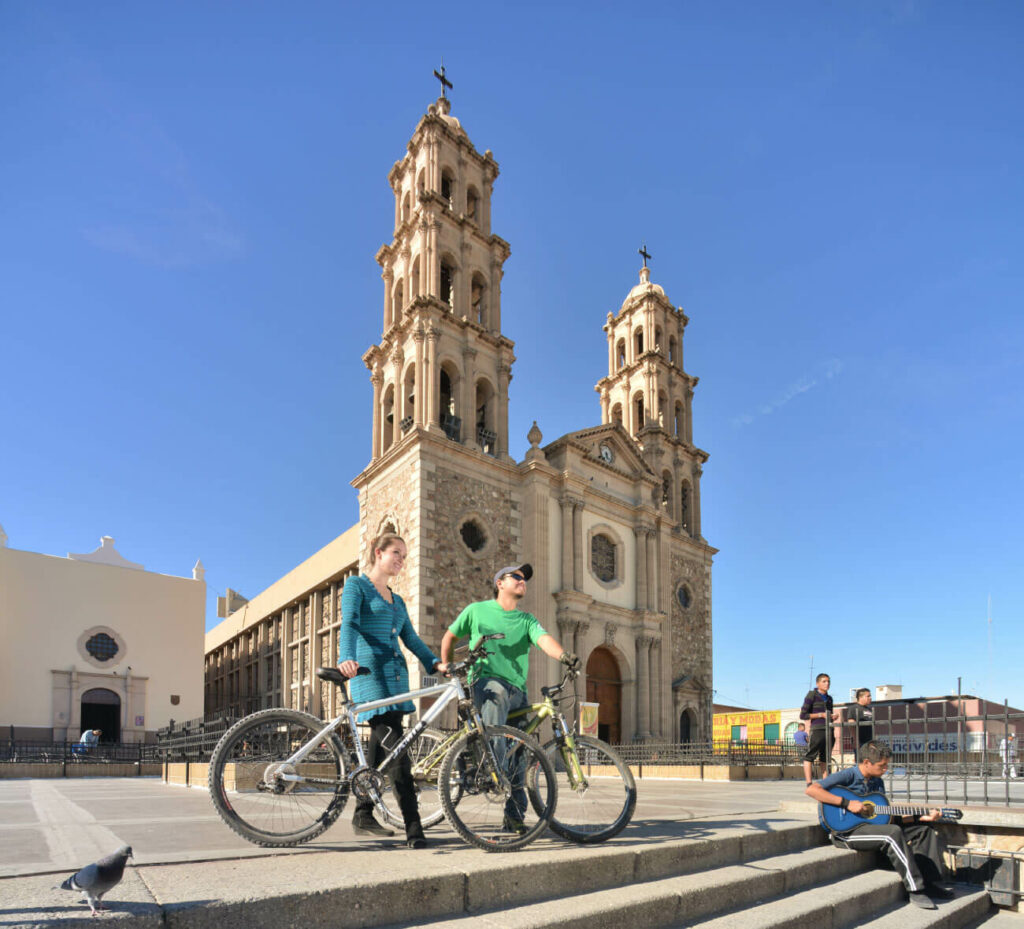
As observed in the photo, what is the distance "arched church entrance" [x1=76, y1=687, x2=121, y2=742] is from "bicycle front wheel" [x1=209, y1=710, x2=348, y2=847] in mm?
28219

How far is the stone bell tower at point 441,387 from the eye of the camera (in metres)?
21.4

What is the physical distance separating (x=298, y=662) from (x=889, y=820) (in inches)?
1170

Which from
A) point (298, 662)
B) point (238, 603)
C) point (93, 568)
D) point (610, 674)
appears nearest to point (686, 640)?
point (610, 674)

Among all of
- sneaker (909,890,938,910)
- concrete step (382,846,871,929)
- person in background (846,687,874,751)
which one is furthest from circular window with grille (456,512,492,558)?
concrete step (382,846,871,929)

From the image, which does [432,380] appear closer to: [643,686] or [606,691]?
[606,691]

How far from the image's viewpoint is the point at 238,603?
53656 millimetres

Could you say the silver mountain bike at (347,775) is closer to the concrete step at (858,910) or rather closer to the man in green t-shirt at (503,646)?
the man in green t-shirt at (503,646)

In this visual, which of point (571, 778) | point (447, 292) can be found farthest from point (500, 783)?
point (447, 292)

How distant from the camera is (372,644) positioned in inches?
183

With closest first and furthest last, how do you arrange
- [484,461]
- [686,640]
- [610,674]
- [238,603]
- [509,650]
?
[509,650], [484,461], [610,674], [686,640], [238,603]

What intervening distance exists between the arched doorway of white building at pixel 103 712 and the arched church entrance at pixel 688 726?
66.4 ft

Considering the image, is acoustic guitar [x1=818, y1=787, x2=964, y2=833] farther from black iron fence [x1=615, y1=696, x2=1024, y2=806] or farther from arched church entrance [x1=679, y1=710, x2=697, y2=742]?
arched church entrance [x1=679, y1=710, x2=697, y2=742]

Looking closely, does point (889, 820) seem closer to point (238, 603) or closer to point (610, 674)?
point (610, 674)

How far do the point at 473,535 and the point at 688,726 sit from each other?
1179 cm
